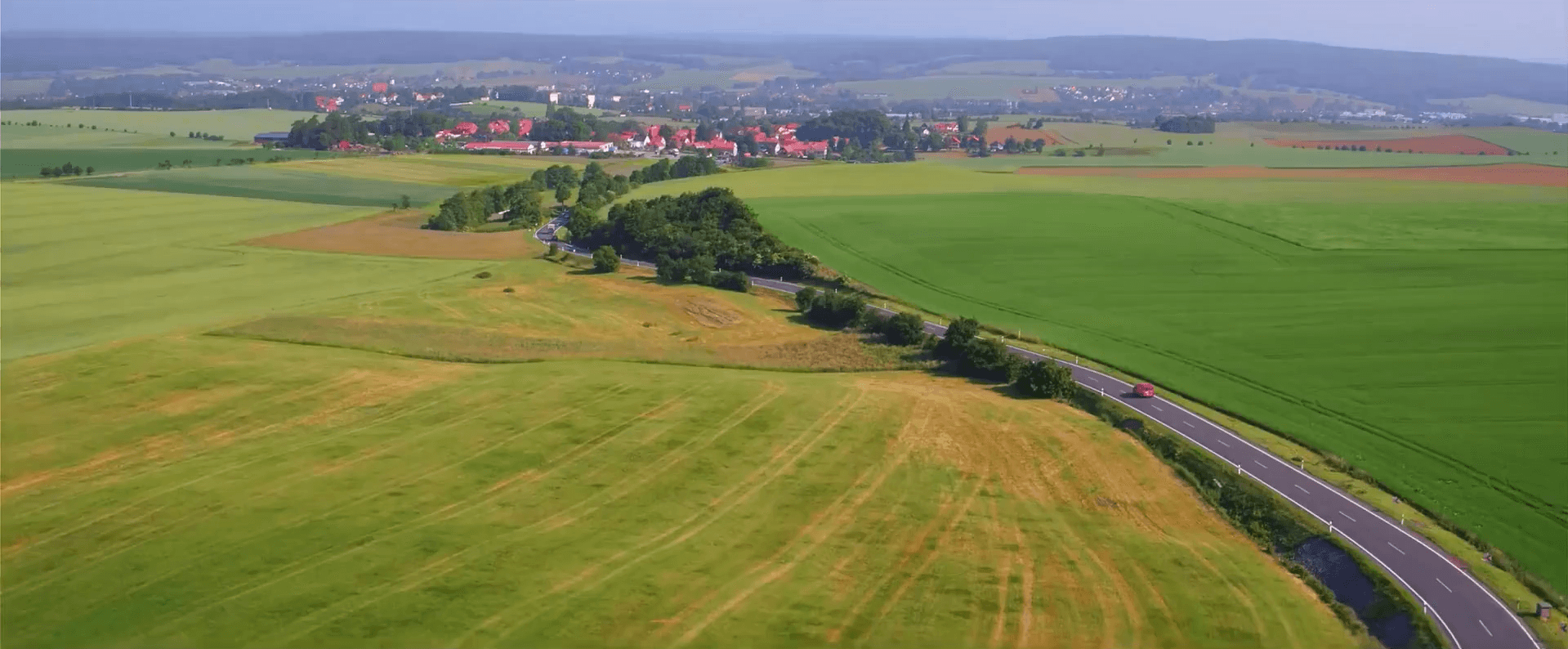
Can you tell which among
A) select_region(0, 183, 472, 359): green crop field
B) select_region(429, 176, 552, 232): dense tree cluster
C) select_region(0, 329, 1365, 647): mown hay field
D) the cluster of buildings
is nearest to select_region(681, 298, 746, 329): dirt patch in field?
select_region(0, 329, 1365, 647): mown hay field

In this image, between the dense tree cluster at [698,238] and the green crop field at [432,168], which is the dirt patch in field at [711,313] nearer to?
the dense tree cluster at [698,238]

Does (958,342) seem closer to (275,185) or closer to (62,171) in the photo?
(275,185)

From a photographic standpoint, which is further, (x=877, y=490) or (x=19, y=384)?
(x=19, y=384)

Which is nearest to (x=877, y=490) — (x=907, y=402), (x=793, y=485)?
(x=793, y=485)

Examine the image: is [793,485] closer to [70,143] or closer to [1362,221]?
[1362,221]

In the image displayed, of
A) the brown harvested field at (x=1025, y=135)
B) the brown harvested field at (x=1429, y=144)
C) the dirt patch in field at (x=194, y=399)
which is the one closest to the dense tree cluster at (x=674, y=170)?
the brown harvested field at (x=1025, y=135)

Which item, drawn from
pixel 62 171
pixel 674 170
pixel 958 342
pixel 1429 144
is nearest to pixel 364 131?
pixel 62 171
